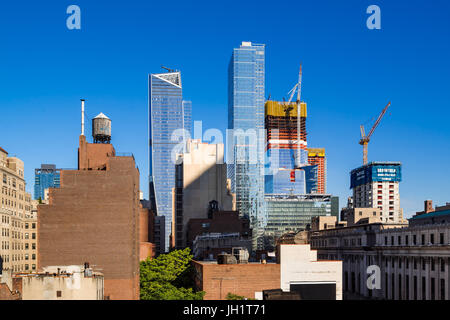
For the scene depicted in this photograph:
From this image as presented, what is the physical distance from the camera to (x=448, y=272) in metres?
69.9

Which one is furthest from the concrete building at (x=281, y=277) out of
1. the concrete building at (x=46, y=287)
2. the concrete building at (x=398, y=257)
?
the concrete building at (x=398, y=257)

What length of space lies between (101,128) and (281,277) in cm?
3876

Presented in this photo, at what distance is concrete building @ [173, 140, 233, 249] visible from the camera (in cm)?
17100

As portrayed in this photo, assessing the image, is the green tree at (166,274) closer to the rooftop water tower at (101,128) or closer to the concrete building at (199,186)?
the rooftop water tower at (101,128)

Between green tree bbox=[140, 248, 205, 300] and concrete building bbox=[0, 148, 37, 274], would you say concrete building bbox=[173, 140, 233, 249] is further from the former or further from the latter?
green tree bbox=[140, 248, 205, 300]

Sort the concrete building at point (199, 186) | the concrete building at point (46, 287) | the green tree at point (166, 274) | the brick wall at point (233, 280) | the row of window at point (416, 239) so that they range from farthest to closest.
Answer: the concrete building at point (199, 186)
the green tree at point (166, 274)
the row of window at point (416, 239)
the brick wall at point (233, 280)
the concrete building at point (46, 287)

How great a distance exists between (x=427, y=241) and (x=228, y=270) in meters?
41.1

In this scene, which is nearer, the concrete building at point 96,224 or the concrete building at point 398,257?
the concrete building at point 96,224

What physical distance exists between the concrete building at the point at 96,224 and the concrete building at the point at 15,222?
39.3m

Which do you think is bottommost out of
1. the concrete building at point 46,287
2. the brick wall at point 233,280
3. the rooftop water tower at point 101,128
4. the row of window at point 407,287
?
the row of window at point 407,287

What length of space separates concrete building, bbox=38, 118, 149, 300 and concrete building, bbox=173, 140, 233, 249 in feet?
343

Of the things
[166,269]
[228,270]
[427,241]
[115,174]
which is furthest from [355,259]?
[115,174]

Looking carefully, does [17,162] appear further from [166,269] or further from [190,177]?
[190,177]

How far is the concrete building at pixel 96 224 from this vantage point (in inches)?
2434
